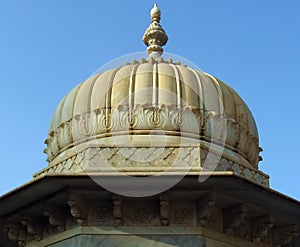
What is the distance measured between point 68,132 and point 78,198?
1977 millimetres

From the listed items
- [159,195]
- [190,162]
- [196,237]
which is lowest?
[196,237]

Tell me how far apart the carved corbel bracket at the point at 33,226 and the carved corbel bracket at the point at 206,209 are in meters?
2.78

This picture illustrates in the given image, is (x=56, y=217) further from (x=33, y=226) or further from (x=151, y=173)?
(x=151, y=173)

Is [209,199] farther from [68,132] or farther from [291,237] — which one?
[68,132]

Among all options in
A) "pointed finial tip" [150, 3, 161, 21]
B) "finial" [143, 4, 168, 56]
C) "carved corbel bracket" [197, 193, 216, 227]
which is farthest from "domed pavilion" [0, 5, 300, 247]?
"pointed finial tip" [150, 3, 161, 21]

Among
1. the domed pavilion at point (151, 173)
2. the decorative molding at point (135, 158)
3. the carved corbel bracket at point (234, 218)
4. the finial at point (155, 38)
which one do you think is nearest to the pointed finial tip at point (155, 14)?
the finial at point (155, 38)

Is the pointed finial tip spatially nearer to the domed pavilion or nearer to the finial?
the finial

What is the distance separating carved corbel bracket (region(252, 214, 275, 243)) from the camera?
1035cm

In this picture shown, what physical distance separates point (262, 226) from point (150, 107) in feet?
8.97

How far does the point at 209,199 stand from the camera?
9.51 meters

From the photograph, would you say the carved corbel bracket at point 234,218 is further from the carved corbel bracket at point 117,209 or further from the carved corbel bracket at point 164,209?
the carved corbel bracket at point 117,209

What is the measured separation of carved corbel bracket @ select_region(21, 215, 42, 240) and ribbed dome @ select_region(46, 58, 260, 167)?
1.48 meters

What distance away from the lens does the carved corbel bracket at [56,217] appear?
10.0m

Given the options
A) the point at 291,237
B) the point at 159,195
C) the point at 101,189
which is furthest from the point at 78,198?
the point at 291,237
